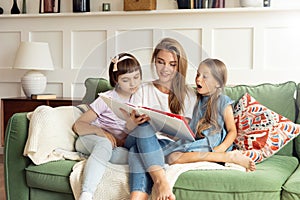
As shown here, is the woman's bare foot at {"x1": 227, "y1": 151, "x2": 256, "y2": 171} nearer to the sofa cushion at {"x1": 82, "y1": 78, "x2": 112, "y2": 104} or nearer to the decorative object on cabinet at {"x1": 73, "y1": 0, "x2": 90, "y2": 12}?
the sofa cushion at {"x1": 82, "y1": 78, "x2": 112, "y2": 104}

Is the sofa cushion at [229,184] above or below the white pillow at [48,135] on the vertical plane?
below

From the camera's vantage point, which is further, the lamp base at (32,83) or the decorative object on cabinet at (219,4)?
the lamp base at (32,83)

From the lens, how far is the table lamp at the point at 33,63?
4.11 meters

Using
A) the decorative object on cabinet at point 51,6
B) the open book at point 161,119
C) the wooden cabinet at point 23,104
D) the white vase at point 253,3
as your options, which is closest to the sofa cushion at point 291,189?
the open book at point 161,119

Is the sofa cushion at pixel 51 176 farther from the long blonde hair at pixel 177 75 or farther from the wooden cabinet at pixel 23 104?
the wooden cabinet at pixel 23 104

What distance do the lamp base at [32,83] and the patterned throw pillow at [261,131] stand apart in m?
2.00

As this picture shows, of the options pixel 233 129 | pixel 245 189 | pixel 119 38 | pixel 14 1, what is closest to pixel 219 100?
pixel 233 129

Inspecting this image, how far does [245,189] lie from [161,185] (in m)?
0.37

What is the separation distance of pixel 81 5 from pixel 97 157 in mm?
2135

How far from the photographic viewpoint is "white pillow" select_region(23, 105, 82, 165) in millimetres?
2615

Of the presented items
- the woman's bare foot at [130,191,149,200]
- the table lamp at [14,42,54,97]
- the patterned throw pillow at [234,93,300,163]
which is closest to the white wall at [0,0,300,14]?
the table lamp at [14,42,54,97]

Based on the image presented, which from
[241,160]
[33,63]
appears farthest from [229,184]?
[33,63]

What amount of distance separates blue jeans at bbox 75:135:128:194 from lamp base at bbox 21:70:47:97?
1671 millimetres

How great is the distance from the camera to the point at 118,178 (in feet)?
7.84
